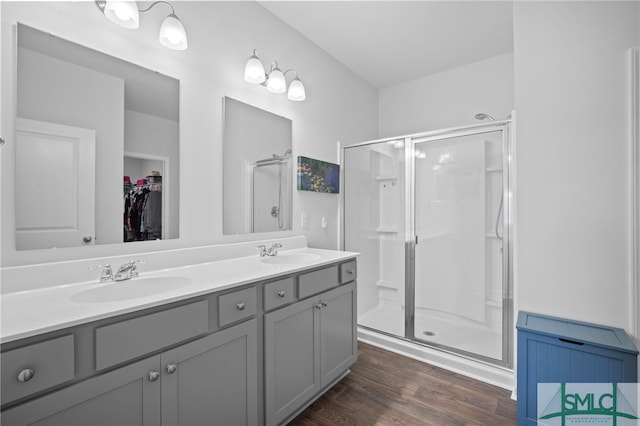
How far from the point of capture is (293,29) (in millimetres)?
2377

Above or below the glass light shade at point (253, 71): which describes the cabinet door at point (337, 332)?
below

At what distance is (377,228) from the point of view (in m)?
2.93

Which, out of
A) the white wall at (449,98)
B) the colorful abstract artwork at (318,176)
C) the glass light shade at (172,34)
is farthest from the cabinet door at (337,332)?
the white wall at (449,98)

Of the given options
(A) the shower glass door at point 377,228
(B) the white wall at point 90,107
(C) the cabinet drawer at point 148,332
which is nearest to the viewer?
(C) the cabinet drawer at point 148,332

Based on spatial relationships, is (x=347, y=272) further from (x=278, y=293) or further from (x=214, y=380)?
(x=214, y=380)

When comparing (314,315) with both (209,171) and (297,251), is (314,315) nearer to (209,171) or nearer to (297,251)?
(297,251)

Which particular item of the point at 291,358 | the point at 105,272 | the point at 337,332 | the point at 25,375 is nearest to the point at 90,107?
the point at 105,272

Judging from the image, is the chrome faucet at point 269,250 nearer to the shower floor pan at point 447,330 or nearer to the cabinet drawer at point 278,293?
the cabinet drawer at point 278,293

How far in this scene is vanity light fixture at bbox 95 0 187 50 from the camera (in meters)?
1.30

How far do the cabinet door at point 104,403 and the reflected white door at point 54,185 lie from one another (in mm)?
669

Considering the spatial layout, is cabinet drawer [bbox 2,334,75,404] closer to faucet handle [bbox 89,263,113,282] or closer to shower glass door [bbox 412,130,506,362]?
faucet handle [bbox 89,263,113,282]

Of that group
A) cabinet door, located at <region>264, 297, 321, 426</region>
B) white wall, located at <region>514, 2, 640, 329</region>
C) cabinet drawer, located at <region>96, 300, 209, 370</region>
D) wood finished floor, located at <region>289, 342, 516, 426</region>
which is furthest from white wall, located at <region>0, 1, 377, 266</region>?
white wall, located at <region>514, 2, 640, 329</region>

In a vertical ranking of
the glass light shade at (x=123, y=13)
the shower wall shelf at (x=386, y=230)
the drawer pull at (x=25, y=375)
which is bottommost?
the drawer pull at (x=25, y=375)

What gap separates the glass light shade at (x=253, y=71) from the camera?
1895 millimetres
